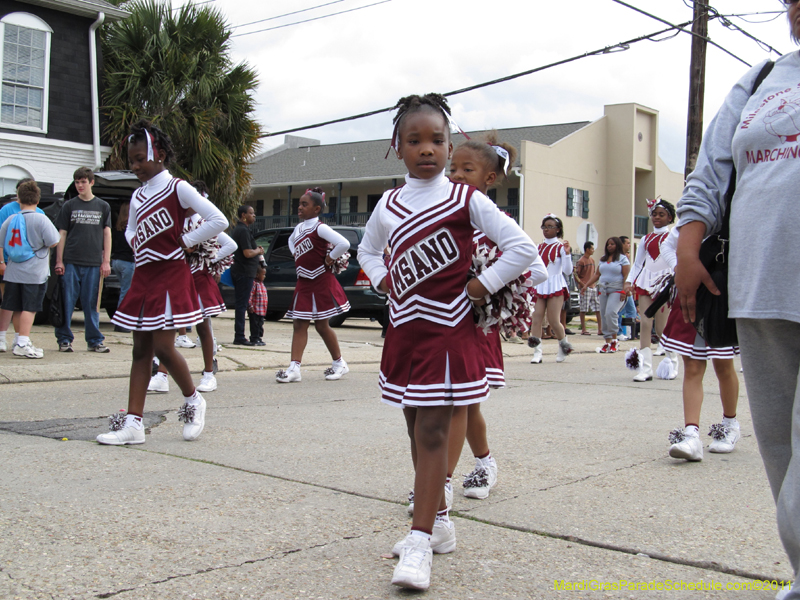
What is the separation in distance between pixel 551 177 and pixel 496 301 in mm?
31190

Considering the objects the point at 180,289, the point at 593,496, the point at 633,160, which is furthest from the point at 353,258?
the point at 633,160

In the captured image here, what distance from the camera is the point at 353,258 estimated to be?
14891 mm

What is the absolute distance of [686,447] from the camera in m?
4.62

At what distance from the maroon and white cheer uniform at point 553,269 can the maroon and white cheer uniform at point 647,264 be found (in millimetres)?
1749

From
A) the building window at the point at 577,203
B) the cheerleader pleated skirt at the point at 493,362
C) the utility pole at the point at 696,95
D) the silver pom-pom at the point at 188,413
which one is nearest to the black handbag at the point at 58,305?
the silver pom-pom at the point at 188,413

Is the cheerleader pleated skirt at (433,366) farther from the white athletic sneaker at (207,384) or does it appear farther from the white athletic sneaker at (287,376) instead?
the white athletic sneaker at (287,376)

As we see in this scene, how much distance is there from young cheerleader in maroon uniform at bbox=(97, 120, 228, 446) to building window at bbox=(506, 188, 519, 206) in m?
29.7

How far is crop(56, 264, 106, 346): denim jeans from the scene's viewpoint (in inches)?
363

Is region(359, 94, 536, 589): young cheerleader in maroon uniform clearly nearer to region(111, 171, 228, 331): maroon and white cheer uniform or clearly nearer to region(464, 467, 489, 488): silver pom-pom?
region(464, 467, 489, 488): silver pom-pom

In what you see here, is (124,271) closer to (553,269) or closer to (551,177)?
(553,269)

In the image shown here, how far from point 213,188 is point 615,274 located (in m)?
10.1

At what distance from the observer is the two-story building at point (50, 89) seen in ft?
54.9

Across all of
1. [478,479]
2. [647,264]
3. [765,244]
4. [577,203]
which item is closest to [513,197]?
[577,203]

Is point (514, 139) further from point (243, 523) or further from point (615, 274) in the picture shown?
point (243, 523)
